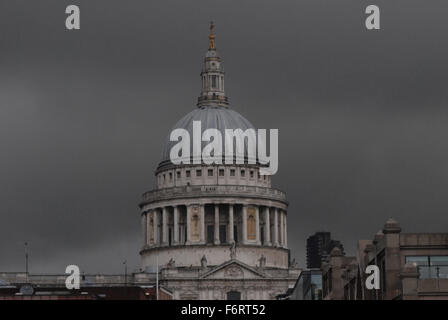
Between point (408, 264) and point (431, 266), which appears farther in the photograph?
point (431, 266)

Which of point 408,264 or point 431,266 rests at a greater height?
point 431,266

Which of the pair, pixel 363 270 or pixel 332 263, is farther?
pixel 332 263

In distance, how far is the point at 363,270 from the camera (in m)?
90.4

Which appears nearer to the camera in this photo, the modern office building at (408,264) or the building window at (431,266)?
the modern office building at (408,264)

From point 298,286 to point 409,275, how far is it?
90670 mm

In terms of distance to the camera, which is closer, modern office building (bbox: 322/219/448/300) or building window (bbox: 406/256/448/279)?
modern office building (bbox: 322/219/448/300)

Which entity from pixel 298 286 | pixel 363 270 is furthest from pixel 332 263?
pixel 298 286
